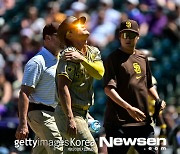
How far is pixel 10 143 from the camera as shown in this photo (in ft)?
46.3

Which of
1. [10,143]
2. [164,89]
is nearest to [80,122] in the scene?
[10,143]

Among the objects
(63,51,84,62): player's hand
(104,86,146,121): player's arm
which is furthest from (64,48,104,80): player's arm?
(104,86,146,121): player's arm

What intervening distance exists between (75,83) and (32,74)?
34.3 inches

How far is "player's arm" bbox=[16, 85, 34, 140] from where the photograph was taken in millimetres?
8523

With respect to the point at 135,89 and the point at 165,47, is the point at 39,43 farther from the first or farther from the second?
the point at 135,89

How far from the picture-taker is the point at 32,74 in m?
8.82

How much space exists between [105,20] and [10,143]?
4.07 m

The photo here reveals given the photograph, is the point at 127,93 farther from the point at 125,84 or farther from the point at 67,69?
the point at 67,69

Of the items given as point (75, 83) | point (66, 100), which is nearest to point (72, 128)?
point (66, 100)

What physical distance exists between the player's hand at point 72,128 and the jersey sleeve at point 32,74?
110 centimetres

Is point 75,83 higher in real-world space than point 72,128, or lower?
higher

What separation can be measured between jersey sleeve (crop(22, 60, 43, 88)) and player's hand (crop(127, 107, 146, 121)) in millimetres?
1139

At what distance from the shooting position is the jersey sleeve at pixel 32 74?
8.79 meters

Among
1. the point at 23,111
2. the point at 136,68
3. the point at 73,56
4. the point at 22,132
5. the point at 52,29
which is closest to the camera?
the point at 73,56
